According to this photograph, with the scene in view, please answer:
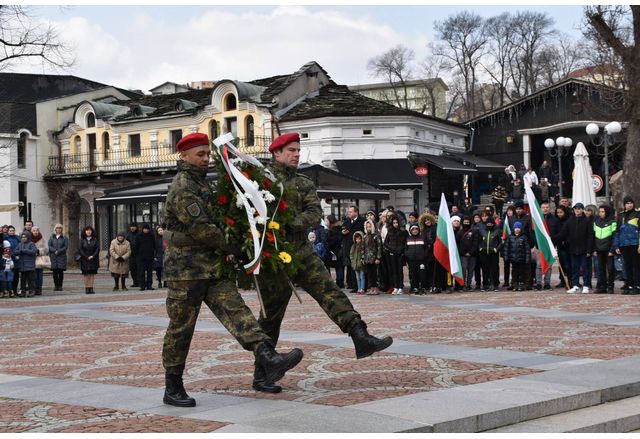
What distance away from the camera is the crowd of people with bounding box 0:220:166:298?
23.8m

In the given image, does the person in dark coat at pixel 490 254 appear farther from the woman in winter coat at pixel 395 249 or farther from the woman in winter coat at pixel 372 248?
the woman in winter coat at pixel 372 248

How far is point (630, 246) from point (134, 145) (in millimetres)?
35667

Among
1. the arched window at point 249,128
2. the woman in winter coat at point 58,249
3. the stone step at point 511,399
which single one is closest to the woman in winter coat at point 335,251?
the woman in winter coat at point 58,249

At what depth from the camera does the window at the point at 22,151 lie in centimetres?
5203

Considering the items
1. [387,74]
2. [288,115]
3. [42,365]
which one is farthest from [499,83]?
[42,365]

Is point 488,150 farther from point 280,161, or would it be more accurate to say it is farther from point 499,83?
point 280,161

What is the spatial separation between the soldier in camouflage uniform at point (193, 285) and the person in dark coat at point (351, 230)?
1462 cm

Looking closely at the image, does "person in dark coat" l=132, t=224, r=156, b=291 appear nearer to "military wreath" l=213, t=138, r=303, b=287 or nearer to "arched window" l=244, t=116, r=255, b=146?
"military wreath" l=213, t=138, r=303, b=287

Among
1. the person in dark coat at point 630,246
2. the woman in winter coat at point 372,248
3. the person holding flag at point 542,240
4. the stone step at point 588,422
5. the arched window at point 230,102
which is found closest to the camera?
the stone step at point 588,422

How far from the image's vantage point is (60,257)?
1004 inches

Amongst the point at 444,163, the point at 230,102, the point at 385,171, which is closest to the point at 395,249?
the point at 385,171

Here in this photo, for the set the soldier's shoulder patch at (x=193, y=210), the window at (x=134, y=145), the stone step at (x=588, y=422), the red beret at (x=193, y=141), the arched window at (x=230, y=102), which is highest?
the arched window at (x=230, y=102)

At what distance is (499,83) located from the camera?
62.8 meters

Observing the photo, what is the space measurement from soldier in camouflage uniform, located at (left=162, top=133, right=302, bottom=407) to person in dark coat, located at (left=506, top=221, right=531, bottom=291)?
1402cm
